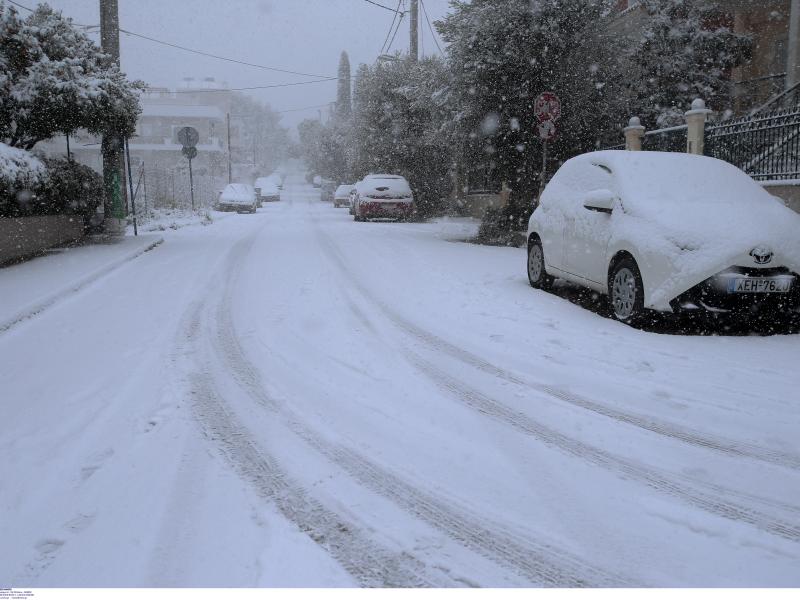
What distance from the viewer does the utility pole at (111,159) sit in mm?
14805

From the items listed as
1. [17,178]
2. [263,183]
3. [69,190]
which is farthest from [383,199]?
[263,183]

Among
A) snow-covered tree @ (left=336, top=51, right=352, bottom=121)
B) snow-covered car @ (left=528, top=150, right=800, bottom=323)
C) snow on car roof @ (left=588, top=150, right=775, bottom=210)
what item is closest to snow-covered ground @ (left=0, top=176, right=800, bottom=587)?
snow-covered car @ (left=528, top=150, right=800, bottom=323)

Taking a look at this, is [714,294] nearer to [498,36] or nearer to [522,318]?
[522,318]

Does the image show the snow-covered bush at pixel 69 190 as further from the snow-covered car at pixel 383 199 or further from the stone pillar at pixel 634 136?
the stone pillar at pixel 634 136

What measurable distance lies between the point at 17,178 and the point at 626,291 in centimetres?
924

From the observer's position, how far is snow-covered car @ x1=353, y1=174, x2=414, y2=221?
21859mm

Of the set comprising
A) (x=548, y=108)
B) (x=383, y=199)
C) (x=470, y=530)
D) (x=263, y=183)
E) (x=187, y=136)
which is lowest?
(x=470, y=530)

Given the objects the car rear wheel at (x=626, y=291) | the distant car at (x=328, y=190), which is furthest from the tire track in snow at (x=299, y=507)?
the distant car at (x=328, y=190)

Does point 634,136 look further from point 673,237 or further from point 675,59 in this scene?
point 673,237

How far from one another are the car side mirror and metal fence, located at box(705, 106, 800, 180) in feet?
15.2

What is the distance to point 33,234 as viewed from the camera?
36.8ft

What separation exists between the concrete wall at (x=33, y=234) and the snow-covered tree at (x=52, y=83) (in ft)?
5.17

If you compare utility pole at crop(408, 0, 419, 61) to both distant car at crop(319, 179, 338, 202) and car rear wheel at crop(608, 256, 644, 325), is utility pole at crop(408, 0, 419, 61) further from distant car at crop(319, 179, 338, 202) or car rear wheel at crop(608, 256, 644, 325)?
distant car at crop(319, 179, 338, 202)

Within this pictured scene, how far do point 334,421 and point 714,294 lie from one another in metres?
3.76
